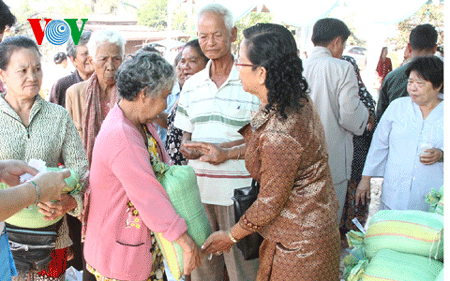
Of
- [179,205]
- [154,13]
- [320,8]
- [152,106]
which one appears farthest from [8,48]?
[154,13]

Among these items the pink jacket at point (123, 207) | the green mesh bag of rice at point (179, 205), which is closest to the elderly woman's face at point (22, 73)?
the pink jacket at point (123, 207)

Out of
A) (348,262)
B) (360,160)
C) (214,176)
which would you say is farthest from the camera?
(360,160)

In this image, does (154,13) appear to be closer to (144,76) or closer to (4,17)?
(4,17)

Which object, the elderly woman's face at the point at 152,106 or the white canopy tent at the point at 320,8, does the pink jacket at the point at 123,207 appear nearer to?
the elderly woman's face at the point at 152,106

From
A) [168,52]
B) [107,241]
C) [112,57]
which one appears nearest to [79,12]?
[168,52]

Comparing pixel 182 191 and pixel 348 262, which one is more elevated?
pixel 182 191

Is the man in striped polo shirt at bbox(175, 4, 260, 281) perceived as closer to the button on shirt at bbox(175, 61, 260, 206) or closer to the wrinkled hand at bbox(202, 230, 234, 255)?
the button on shirt at bbox(175, 61, 260, 206)

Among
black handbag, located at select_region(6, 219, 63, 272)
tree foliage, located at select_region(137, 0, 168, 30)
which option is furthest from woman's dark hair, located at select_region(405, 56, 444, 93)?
tree foliage, located at select_region(137, 0, 168, 30)

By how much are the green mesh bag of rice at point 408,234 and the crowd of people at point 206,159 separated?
0.31 metres

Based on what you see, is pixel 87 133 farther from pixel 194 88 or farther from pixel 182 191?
pixel 182 191

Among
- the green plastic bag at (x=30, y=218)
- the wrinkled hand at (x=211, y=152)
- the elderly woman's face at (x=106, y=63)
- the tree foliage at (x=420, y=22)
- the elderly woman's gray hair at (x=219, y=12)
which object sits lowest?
the green plastic bag at (x=30, y=218)

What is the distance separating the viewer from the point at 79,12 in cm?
2408

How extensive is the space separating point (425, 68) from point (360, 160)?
1616 millimetres

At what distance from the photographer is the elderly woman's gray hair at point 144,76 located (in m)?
2.02
